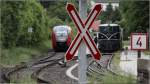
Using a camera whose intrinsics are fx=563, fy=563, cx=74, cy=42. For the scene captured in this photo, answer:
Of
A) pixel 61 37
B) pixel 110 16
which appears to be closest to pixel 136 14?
pixel 61 37

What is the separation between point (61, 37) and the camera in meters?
51.5

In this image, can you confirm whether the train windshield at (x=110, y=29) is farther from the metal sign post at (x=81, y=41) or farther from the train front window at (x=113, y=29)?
the metal sign post at (x=81, y=41)

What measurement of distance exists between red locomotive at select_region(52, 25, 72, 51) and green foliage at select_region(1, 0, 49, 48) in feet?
5.03

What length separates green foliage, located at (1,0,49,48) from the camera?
4038 centimetres

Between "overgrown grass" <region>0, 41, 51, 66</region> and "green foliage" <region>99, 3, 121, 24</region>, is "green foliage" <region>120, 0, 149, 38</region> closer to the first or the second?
"overgrown grass" <region>0, 41, 51, 66</region>

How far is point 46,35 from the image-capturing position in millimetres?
56531

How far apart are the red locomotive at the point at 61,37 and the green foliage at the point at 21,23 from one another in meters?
1.53

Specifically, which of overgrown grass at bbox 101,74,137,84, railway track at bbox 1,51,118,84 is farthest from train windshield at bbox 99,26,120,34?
overgrown grass at bbox 101,74,137,84

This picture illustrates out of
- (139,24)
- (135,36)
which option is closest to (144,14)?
(139,24)

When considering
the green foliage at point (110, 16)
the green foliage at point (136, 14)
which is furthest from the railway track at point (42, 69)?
the green foliage at point (110, 16)

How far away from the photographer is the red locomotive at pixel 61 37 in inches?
2012

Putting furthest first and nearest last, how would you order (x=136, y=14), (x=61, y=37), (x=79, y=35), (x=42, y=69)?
(x=61, y=37), (x=42, y=69), (x=136, y=14), (x=79, y=35)

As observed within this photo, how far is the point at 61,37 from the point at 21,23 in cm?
885

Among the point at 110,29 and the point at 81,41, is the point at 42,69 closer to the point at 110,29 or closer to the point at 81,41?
the point at 81,41
